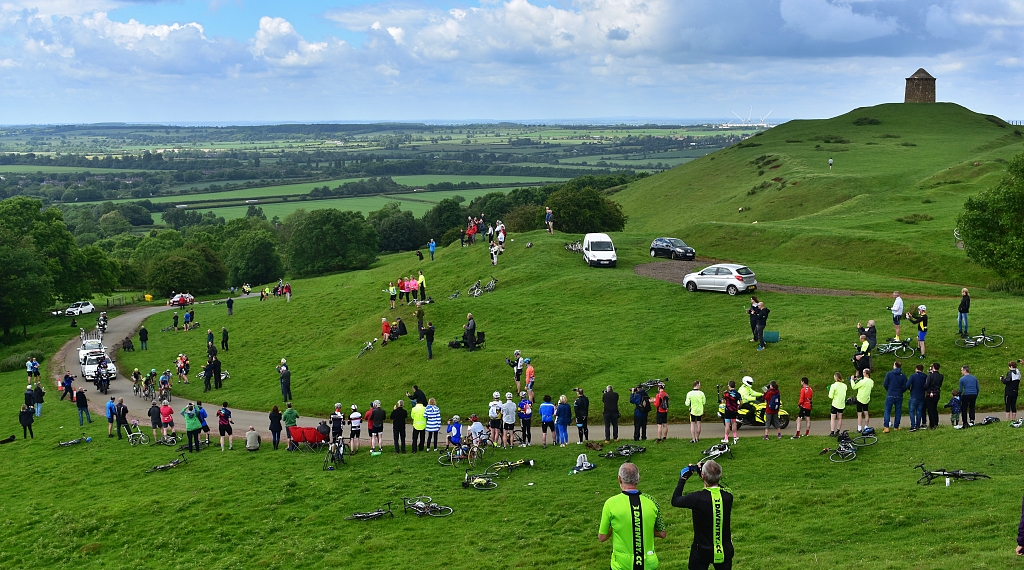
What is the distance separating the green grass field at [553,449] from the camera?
17.5 metres

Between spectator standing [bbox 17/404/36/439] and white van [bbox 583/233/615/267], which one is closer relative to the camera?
spectator standing [bbox 17/404/36/439]

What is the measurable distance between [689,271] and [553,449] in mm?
29850

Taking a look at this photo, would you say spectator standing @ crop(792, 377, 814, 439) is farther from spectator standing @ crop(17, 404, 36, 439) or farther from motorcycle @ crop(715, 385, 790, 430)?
spectator standing @ crop(17, 404, 36, 439)

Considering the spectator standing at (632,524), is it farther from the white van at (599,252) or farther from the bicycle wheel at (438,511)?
the white van at (599,252)

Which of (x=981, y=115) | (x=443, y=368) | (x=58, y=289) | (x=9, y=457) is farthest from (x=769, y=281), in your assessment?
(x=981, y=115)

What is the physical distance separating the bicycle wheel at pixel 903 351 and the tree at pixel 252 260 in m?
102

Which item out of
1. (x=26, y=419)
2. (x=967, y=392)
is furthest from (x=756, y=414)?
(x=26, y=419)

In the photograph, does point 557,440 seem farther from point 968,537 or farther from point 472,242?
point 472,242

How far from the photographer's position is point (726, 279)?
145 ft

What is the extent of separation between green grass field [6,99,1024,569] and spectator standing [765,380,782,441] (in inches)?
59.9

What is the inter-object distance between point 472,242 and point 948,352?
43728mm

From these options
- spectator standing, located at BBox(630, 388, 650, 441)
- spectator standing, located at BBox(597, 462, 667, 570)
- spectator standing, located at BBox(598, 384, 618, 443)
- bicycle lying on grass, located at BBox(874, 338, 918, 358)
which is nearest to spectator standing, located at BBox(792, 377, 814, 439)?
spectator standing, located at BBox(630, 388, 650, 441)

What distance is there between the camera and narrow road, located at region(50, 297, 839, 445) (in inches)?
1049

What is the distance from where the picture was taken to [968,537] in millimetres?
14859
